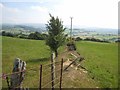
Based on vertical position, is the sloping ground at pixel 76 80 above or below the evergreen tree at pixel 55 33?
below

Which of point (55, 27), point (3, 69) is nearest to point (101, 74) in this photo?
point (3, 69)

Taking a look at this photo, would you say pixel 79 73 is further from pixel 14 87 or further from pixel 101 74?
pixel 14 87

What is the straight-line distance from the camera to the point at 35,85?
13.9 metres

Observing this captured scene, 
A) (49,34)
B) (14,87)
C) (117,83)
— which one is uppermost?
(49,34)

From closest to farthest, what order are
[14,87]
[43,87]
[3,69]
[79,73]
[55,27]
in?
1. [14,87]
2. [43,87]
3. [79,73]
4. [3,69]
5. [55,27]

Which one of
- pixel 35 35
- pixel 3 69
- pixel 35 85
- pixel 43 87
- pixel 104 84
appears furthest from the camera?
pixel 35 35

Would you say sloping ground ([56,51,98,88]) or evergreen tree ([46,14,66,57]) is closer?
sloping ground ([56,51,98,88])

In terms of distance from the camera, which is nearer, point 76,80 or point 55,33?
point 76,80

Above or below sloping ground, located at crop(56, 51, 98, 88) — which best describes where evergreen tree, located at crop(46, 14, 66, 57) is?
above

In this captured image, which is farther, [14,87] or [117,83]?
[117,83]

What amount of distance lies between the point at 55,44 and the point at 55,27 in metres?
1.87

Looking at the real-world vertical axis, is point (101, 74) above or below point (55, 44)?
below

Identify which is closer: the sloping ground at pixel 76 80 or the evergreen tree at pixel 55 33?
the sloping ground at pixel 76 80

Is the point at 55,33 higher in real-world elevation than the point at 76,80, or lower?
higher
